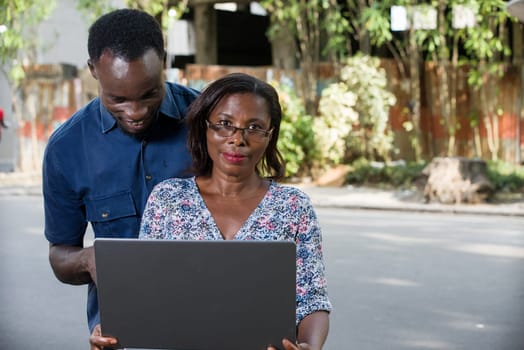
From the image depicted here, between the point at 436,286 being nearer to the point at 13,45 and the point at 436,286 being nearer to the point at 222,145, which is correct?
the point at 222,145

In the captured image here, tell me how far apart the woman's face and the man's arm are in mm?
591

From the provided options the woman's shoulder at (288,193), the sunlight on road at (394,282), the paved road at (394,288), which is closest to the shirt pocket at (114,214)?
the woman's shoulder at (288,193)

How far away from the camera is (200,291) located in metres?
2.52

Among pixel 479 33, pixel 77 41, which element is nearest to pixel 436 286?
pixel 479 33

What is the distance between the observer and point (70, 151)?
3432 mm

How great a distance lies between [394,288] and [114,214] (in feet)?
17.3

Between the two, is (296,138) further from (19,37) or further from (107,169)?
(107,169)

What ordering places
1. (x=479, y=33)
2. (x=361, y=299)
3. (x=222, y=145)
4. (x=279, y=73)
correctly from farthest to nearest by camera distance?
(x=279, y=73)
(x=479, y=33)
(x=361, y=299)
(x=222, y=145)

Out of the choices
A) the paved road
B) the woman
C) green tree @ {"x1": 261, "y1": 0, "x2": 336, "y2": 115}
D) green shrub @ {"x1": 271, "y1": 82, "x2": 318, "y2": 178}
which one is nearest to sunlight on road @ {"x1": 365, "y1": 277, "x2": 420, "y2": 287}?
the paved road

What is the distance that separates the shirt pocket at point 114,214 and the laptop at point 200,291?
0.81 meters

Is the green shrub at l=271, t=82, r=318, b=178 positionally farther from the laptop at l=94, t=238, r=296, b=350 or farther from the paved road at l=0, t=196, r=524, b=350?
the laptop at l=94, t=238, r=296, b=350

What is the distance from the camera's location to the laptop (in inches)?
97.9

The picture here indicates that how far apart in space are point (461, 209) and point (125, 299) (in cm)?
1159

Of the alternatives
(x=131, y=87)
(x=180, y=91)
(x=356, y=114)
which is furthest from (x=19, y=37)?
(x=131, y=87)
